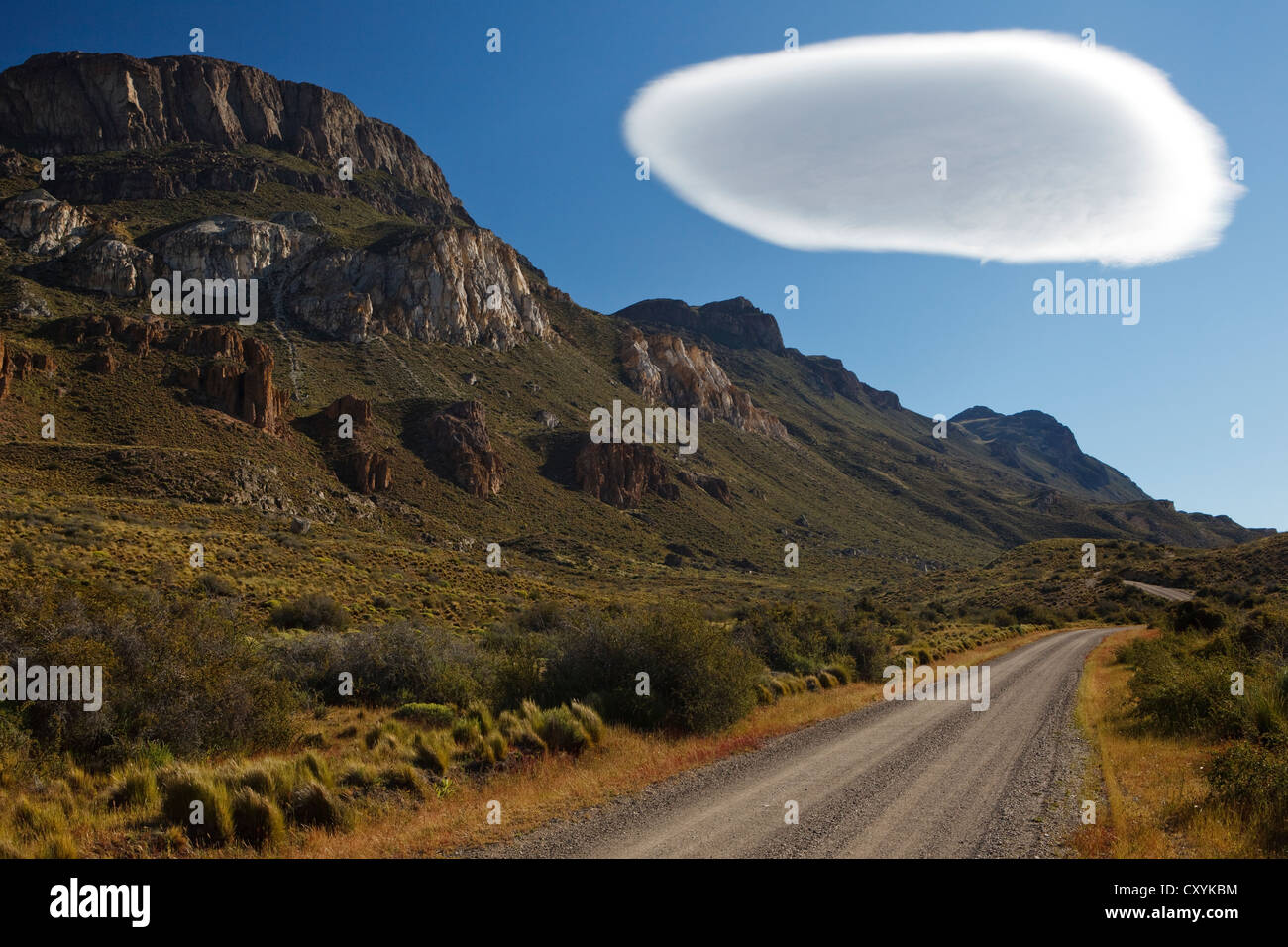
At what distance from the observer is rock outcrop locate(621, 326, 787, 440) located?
134125mm

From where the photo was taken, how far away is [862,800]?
8.95 m

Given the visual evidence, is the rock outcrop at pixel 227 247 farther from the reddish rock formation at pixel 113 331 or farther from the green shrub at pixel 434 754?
the green shrub at pixel 434 754

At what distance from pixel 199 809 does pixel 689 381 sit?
139549 millimetres

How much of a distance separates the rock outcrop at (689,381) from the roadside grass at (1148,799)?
11967 centimetres

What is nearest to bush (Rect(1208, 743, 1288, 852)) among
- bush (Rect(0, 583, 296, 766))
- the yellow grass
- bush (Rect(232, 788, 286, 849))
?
the yellow grass

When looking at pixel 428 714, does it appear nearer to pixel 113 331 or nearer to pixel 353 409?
pixel 353 409

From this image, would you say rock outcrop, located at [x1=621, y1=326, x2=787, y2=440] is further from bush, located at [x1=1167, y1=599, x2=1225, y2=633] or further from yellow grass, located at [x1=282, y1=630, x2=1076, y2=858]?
yellow grass, located at [x1=282, y1=630, x2=1076, y2=858]

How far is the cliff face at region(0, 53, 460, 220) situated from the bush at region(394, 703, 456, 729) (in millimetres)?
163578
